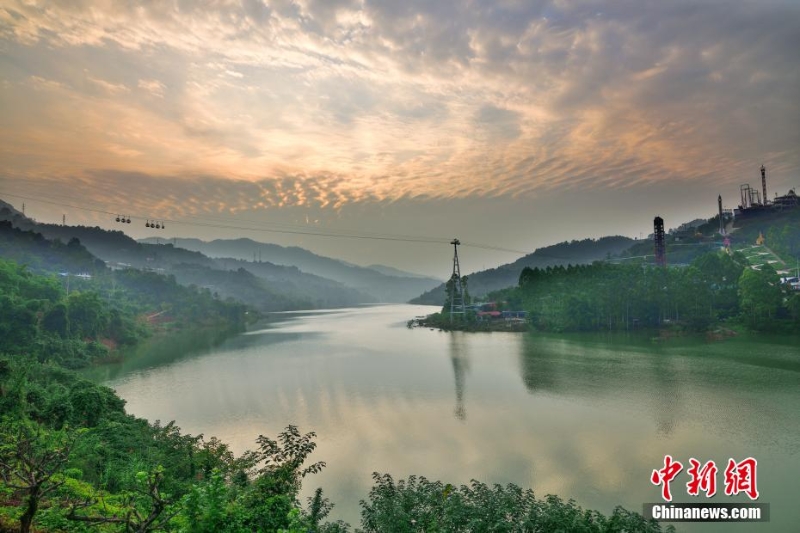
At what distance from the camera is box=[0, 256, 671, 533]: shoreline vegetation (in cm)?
520

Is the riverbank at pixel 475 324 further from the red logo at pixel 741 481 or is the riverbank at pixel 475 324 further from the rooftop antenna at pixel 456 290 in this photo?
the red logo at pixel 741 481

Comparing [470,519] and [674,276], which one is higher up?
[674,276]

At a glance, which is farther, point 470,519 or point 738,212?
point 738,212

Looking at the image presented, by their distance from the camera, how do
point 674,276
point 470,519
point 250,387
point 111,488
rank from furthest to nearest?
1. point 674,276
2. point 250,387
3. point 111,488
4. point 470,519

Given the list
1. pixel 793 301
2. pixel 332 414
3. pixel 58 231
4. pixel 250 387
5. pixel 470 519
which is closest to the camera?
pixel 470 519

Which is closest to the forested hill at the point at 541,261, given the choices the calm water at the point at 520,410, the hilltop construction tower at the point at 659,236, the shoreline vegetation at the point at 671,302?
the hilltop construction tower at the point at 659,236

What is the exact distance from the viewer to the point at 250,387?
2358 cm

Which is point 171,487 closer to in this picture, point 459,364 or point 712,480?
point 712,480

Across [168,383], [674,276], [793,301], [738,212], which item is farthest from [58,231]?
[738,212]

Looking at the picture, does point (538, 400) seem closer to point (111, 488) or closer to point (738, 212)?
point (111, 488)

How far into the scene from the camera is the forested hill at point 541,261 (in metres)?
151

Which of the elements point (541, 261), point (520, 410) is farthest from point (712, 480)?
point (541, 261)

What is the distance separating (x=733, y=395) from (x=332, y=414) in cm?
1808

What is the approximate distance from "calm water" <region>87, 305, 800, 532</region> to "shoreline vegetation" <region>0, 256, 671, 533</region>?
1.32m
